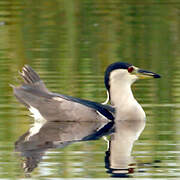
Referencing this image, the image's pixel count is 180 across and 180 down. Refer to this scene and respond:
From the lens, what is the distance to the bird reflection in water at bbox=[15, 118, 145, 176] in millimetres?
9953

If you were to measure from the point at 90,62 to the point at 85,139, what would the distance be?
5.53m

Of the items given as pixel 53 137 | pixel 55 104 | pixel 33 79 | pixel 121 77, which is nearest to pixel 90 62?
pixel 121 77

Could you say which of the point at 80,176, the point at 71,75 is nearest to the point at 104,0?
the point at 71,75

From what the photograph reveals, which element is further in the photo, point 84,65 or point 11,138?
point 84,65

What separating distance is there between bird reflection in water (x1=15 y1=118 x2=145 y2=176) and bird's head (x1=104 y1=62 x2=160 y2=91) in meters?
0.69

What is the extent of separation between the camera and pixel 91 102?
494 inches

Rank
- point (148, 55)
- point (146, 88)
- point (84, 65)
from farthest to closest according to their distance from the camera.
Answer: point (148, 55) → point (84, 65) → point (146, 88)

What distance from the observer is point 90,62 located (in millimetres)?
16750

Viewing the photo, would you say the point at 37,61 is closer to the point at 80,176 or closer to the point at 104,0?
the point at 80,176

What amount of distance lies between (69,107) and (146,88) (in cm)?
229

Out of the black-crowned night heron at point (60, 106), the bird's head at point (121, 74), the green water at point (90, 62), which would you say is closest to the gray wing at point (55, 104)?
the black-crowned night heron at point (60, 106)

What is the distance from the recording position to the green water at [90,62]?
32.5 ft

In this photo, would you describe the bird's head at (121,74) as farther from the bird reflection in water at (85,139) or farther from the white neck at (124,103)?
the bird reflection in water at (85,139)

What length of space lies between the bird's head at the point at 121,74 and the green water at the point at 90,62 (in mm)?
463
